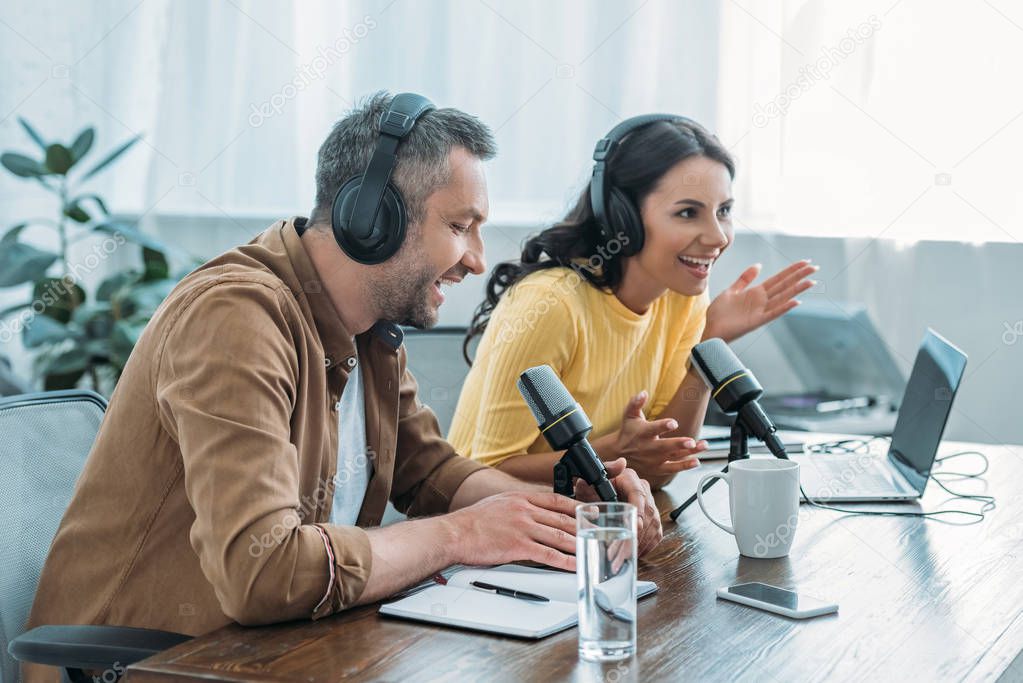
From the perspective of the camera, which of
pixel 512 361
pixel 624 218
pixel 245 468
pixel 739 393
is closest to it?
pixel 245 468

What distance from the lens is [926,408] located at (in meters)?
1.67

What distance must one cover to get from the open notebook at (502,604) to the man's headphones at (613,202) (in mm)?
909

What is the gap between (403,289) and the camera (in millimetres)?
1414

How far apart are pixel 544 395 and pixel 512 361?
0.60 meters

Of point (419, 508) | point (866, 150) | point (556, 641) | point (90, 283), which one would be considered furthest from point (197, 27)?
point (556, 641)

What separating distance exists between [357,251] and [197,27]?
2767 millimetres

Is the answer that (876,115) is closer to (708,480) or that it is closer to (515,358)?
(515,358)

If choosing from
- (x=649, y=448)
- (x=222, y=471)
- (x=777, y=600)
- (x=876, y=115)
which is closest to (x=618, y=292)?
(x=649, y=448)

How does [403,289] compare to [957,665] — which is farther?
[403,289]

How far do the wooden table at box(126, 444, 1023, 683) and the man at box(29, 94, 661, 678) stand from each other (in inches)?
2.9

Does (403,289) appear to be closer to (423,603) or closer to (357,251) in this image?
(357,251)

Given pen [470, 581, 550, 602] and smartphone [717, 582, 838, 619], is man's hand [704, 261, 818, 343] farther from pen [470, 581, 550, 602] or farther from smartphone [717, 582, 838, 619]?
pen [470, 581, 550, 602]

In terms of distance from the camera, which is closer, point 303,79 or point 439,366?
point 439,366

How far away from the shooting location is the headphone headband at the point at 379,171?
1335mm
